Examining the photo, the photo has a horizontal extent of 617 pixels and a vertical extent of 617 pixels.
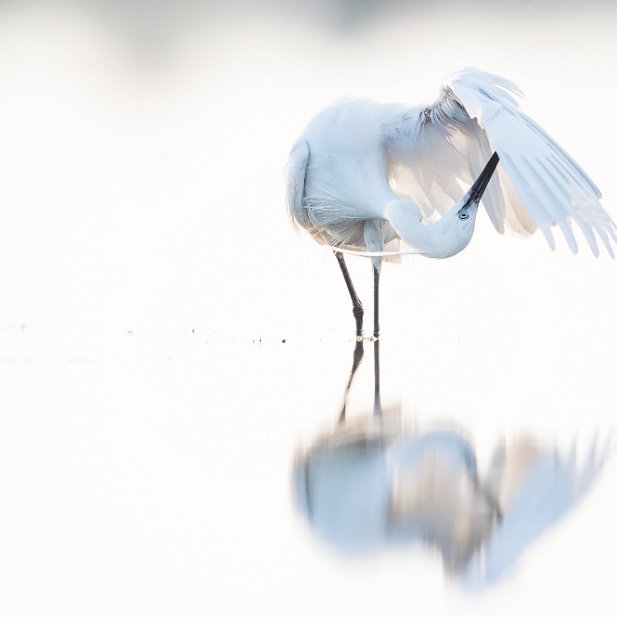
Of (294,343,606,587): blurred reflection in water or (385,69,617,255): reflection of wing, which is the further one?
(385,69,617,255): reflection of wing

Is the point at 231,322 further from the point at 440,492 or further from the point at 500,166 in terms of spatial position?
the point at 440,492

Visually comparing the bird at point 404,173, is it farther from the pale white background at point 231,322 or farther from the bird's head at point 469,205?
the pale white background at point 231,322

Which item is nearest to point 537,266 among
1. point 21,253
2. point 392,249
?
point 392,249

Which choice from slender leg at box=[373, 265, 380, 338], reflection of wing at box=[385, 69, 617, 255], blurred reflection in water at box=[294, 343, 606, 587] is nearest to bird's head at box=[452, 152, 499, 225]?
reflection of wing at box=[385, 69, 617, 255]

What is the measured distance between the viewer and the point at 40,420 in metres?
2.31

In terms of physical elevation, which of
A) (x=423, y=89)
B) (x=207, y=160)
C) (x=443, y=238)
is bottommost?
(x=443, y=238)

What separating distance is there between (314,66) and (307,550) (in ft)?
36.9

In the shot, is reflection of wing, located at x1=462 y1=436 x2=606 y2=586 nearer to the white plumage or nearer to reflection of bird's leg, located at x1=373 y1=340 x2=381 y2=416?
reflection of bird's leg, located at x1=373 y1=340 x2=381 y2=416

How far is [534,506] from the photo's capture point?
5.14ft

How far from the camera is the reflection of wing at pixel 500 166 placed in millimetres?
2959

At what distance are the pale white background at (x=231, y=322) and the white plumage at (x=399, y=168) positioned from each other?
419 mm

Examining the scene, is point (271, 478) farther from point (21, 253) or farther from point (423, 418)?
point (21, 253)

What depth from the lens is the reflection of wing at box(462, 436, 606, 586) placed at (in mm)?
1302

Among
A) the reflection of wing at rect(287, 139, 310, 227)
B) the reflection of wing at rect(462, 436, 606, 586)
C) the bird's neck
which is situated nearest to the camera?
the reflection of wing at rect(462, 436, 606, 586)
